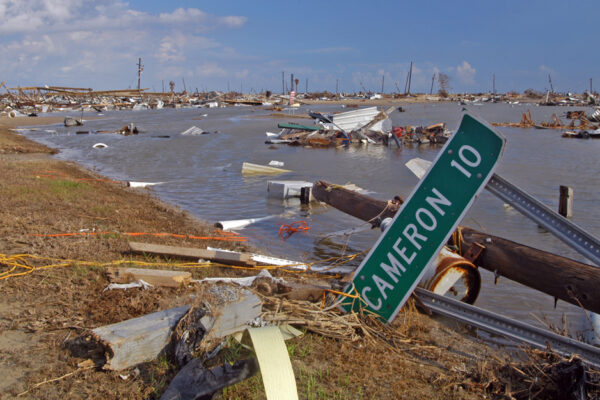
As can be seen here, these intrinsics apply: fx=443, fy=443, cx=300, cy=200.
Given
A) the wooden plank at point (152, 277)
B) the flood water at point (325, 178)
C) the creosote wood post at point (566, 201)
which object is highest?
the wooden plank at point (152, 277)

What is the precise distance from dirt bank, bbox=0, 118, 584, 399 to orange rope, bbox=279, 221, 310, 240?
3.37 meters

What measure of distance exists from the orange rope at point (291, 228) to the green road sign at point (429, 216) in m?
5.62

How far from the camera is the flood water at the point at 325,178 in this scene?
28.1 feet

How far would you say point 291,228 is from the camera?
32.3 feet

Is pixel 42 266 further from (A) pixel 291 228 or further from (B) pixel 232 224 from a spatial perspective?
(A) pixel 291 228

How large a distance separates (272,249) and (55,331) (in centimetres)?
492

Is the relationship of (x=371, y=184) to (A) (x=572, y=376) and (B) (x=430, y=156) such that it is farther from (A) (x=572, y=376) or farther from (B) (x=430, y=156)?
(A) (x=572, y=376)

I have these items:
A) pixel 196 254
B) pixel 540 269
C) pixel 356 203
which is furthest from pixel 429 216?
pixel 356 203

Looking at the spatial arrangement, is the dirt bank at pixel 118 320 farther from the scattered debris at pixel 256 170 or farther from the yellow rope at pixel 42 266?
the scattered debris at pixel 256 170

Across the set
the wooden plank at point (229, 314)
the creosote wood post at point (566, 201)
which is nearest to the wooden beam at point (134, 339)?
the wooden plank at point (229, 314)

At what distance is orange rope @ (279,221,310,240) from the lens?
Answer: 31.5 ft

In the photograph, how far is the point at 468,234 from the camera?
638 cm

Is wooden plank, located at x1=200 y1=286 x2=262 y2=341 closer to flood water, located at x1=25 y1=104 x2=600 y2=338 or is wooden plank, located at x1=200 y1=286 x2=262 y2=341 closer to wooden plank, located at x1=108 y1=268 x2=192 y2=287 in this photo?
wooden plank, located at x1=108 y1=268 x2=192 y2=287

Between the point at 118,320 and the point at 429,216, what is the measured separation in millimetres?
2957
